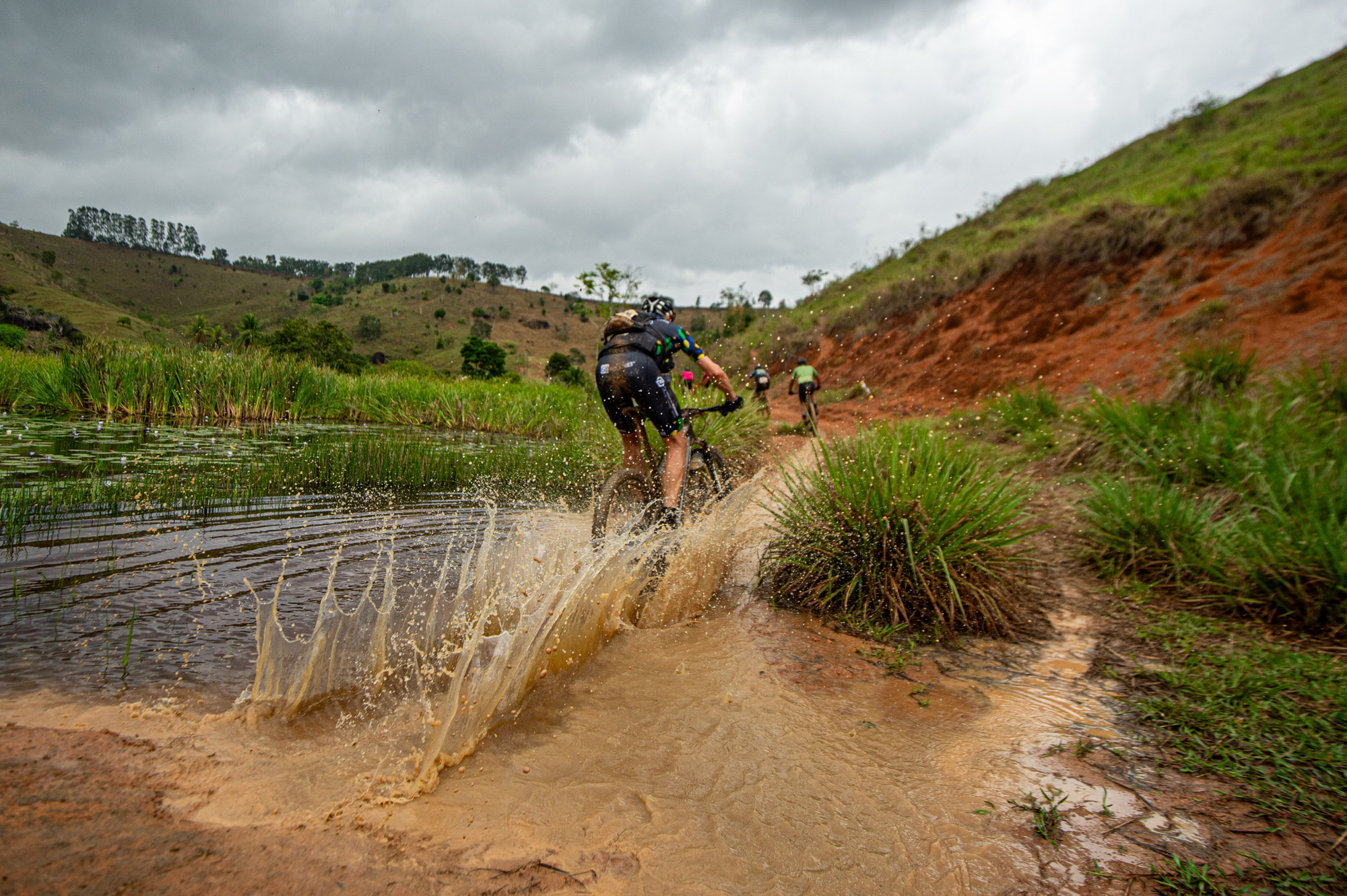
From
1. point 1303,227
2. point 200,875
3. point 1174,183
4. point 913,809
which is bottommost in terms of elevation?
point 913,809

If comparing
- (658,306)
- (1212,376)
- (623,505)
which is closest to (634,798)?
(623,505)

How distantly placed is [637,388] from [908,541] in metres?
2.02

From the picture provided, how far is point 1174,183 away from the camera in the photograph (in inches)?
650

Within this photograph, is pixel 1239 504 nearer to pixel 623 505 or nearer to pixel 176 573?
pixel 623 505

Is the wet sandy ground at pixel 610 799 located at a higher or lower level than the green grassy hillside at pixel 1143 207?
lower

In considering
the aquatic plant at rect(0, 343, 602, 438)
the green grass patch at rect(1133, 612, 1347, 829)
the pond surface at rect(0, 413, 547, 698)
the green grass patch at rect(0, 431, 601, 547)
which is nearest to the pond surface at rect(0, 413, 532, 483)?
the pond surface at rect(0, 413, 547, 698)

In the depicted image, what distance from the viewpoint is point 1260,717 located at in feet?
8.13

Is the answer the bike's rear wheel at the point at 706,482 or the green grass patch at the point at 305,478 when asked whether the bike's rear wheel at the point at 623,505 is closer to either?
the bike's rear wheel at the point at 706,482

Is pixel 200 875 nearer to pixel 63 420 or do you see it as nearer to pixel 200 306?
pixel 63 420

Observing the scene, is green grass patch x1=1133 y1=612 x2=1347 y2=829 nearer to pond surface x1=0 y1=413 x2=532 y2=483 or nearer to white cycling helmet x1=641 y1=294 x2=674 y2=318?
white cycling helmet x1=641 y1=294 x2=674 y2=318

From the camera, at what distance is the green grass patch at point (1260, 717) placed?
203 centimetres

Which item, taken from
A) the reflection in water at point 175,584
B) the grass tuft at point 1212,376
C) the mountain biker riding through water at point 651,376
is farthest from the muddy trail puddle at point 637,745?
the grass tuft at point 1212,376

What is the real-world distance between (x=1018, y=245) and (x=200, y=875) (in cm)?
1996

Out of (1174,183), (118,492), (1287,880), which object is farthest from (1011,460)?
(1174,183)
